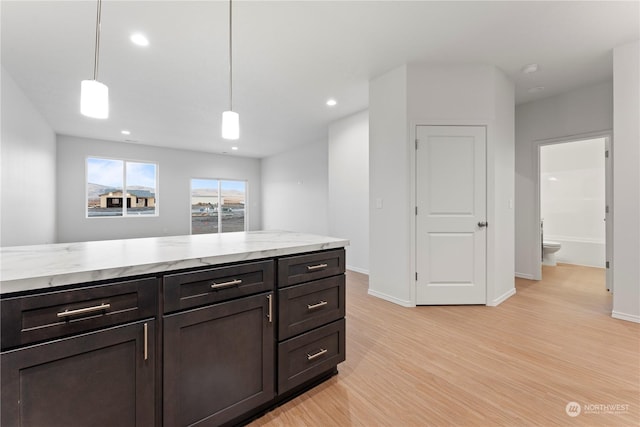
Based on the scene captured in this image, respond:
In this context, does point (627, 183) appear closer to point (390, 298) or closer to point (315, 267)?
point (390, 298)

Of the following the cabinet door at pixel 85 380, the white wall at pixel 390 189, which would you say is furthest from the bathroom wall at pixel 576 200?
the cabinet door at pixel 85 380

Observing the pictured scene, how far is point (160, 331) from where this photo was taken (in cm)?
113

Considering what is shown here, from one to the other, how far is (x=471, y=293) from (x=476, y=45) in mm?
2641

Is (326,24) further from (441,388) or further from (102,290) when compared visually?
(441,388)

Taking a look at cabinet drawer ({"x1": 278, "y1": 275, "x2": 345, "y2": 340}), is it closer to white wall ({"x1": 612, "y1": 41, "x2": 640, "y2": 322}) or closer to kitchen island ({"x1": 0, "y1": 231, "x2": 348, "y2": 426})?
kitchen island ({"x1": 0, "y1": 231, "x2": 348, "y2": 426})

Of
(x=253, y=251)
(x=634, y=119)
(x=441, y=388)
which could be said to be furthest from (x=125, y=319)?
(x=634, y=119)

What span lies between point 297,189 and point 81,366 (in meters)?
6.64

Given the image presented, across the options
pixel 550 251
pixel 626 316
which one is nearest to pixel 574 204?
pixel 550 251

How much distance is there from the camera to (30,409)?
2.94 feet

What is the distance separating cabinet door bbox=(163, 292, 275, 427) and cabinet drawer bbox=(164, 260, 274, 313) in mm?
39

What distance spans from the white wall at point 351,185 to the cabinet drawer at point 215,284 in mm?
3402

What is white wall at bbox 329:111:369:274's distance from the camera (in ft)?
15.3

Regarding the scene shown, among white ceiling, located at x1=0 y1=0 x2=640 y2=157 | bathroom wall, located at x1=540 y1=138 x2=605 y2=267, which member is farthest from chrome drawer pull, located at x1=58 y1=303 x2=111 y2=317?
bathroom wall, located at x1=540 y1=138 x2=605 y2=267

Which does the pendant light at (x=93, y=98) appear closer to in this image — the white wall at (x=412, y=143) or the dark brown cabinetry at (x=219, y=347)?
the dark brown cabinetry at (x=219, y=347)
